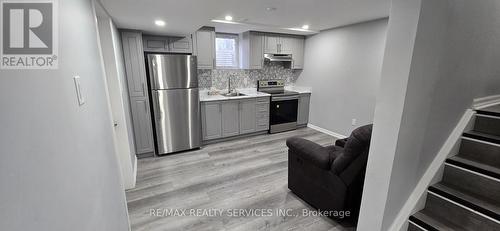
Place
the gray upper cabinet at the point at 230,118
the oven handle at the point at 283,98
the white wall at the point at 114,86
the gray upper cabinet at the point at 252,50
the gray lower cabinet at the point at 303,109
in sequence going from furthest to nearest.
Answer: the gray lower cabinet at the point at 303,109 < the oven handle at the point at 283,98 < the gray upper cabinet at the point at 252,50 < the gray upper cabinet at the point at 230,118 < the white wall at the point at 114,86

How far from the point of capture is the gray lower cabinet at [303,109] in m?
4.88

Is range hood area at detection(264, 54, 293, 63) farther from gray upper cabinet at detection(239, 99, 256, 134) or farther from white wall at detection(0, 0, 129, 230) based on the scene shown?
white wall at detection(0, 0, 129, 230)

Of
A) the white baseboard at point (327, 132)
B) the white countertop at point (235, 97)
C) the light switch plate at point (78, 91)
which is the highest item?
the light switch plate at point (78, 91)

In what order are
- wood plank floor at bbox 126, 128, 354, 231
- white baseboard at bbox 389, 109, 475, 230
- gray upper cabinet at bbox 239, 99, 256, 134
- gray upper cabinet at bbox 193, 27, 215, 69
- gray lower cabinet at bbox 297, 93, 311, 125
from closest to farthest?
white baseboard at bbox 389, 109, 475, 230 < wood plank floor at bbox 126, 128, 354, 231 < gray upper cabinet at bbox 193, 27, 215, 69 < gray upper cabinet at bbox 239, 99, 256, 134 < gray lower cabinet at bbox 297, 93, 311, 125

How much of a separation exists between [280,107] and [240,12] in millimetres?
2268

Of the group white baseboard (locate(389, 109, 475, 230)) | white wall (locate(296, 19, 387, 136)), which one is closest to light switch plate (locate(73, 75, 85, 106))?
white baseboard (locate(389, 109, 475, 230))

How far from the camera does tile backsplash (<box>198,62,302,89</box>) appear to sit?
14.3ft

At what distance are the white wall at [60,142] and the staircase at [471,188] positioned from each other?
6.66 feet

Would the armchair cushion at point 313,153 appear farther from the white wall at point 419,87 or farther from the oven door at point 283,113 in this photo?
the oven door at point 283,113

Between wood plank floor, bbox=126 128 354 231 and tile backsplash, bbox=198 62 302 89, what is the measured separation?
4.63 feet

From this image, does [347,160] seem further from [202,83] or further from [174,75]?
[202,83]

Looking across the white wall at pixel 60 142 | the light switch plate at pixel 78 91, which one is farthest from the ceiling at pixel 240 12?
the light switch plate at pixel 78 91

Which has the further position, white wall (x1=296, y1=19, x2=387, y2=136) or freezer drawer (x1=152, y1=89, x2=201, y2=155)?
white wall (x1=296, y1=19, x2=387, y2=136)

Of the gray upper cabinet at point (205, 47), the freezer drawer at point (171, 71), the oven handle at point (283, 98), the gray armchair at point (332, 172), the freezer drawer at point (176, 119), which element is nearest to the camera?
the gray armchair at point (332, 172)
